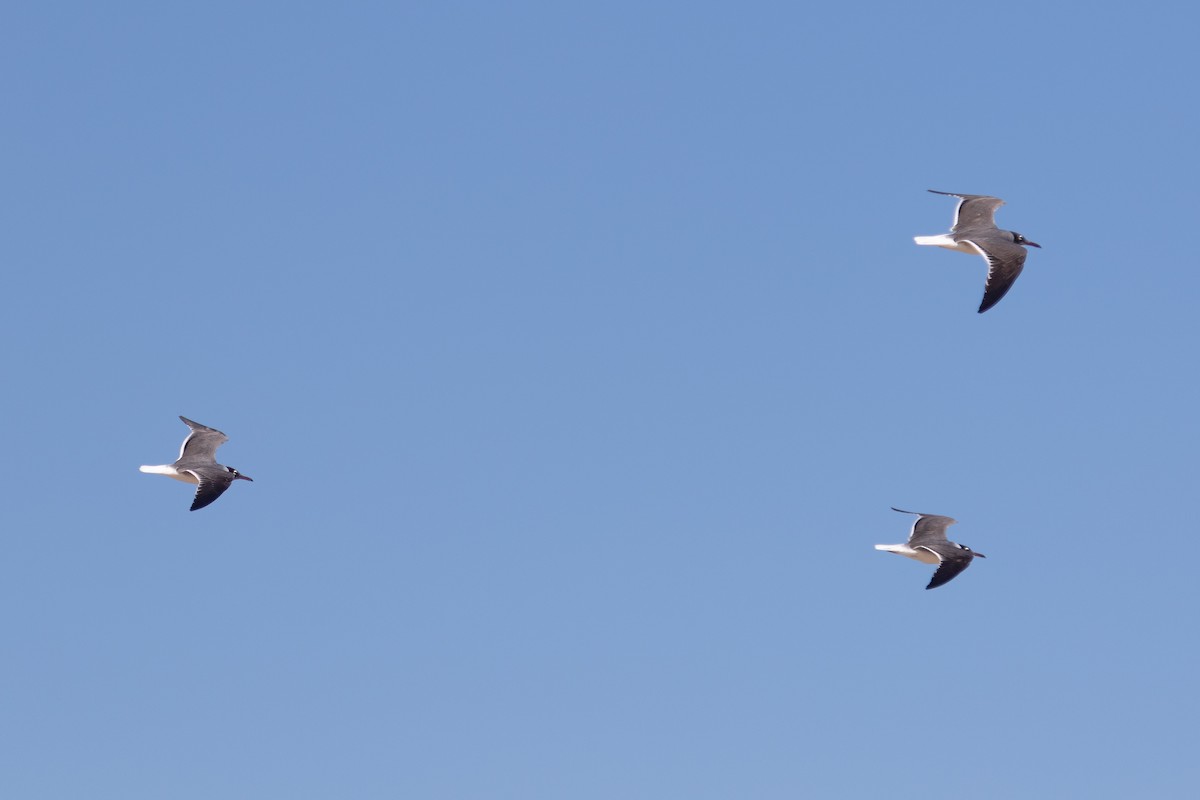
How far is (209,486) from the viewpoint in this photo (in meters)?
69.7

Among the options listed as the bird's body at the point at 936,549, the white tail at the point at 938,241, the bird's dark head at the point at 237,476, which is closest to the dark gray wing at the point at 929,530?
the bird's body at the point at 936,549

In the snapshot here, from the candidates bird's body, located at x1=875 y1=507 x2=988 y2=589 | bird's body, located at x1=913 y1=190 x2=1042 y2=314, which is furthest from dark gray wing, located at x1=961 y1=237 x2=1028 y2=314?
bird's body, located at x1=875 y1=507 x2=988 y2=589

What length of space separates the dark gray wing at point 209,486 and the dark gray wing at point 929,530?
61.7ft

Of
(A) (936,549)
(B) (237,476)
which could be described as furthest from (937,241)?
(B) (237,476)

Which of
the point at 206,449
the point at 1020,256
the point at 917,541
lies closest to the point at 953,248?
the point at 1020,256

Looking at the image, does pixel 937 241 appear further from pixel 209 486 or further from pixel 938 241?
pixel 209 486

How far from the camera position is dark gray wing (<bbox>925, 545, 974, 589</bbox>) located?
66562 millimetres

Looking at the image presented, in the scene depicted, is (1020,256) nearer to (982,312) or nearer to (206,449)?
(982,312)

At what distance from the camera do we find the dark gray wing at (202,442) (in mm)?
71375

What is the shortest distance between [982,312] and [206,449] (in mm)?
23544

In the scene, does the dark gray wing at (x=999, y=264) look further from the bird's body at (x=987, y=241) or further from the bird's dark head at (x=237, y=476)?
the bird's dark head at (x=237, y=476)

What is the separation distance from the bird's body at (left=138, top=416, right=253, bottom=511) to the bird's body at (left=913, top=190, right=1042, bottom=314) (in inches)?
804

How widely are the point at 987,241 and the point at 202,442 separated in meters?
23.2

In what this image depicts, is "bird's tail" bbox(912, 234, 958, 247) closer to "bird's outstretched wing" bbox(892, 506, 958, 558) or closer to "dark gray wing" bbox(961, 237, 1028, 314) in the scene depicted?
"dark gray wing" bbox(961, 237, 1028, 314)
